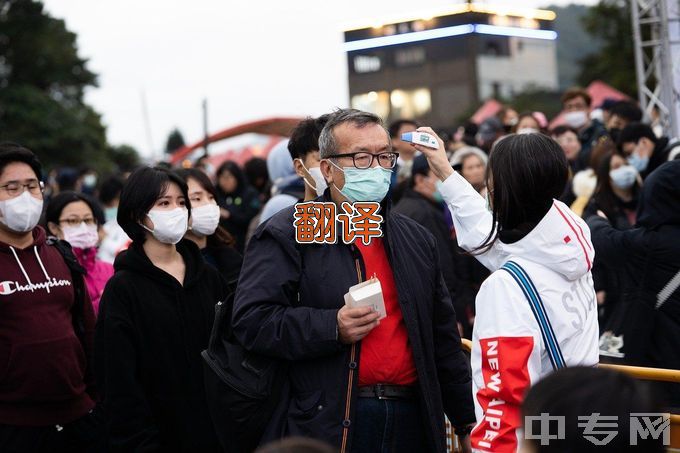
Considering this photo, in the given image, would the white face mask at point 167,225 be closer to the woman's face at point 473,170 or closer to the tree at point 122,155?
the woman's face at point 473,170

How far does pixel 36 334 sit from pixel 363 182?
87.0 inches

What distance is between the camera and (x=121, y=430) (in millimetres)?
4270

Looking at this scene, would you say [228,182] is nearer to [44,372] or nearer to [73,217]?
[73,217]

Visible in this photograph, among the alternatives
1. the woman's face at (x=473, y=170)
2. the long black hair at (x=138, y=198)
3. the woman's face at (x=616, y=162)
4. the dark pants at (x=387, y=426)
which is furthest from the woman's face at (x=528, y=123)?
the dark pants at (x=387, y=426)

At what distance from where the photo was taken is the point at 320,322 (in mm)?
3500

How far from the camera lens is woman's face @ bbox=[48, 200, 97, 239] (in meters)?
6.52

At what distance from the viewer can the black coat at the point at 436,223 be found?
6.95m

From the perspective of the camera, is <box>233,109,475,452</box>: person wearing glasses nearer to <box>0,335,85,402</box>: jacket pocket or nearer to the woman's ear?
<box>0,335,85,402</box>: jacket pocket

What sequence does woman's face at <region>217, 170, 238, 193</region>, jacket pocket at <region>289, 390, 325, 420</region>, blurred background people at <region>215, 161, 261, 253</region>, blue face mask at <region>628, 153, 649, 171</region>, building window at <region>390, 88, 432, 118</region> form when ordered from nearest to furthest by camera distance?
jacket pocket at <region>289, 390, 325, 420</region>
blue face mask at <region>628, 153, 649, 171</region>
blurred background people at <region>215, 161, 261, 253</region>
woman's face at <region>217, 170, 238, 193</region>
building window at <region>390, 88, 432, 118</region>

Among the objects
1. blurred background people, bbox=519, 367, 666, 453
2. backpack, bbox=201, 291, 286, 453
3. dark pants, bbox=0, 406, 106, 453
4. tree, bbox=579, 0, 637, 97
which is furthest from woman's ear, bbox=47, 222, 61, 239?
tree, bbox=579, 0, 637, 97

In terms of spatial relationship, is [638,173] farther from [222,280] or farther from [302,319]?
[302,319]

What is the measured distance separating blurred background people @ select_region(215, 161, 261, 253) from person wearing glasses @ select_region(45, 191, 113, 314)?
1.87 metres

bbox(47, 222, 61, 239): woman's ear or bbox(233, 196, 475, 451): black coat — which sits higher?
bbox(47, 222, 61, 239): woman's ear


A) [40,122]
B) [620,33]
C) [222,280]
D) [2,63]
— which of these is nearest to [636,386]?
[222,280]
